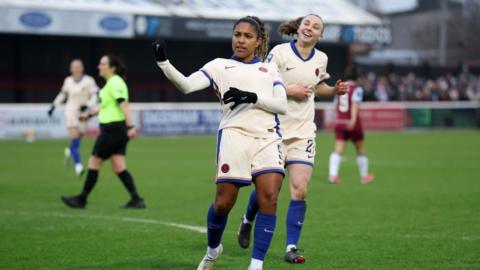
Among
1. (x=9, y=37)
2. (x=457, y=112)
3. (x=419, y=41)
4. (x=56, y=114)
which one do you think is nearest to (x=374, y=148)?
(x=56, y=114)

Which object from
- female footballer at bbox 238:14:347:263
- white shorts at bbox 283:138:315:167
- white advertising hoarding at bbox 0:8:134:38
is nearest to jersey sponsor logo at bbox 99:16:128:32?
white advertising hoarding at bbox 0:8:134:38

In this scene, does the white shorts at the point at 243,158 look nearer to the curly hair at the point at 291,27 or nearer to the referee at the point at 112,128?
the curly hair at the point at 291,27

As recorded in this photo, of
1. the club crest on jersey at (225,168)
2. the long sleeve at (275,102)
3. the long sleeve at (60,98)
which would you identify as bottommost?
the club crest on jersey at (225,168)

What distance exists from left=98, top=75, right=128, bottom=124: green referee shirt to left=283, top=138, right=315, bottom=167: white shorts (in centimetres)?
431

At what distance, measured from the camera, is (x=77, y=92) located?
2089 cm

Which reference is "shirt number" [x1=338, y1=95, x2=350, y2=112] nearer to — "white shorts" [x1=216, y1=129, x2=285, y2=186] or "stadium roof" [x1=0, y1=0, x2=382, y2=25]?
"white shorts" [x1=216, y1=129, x2=285, y2=186]

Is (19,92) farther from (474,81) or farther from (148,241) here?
(148,241)

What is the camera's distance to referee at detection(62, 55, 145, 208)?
13227 mm

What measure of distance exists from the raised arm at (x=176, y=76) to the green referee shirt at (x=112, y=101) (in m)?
5.61

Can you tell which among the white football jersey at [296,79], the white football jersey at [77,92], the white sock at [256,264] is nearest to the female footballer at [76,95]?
the white football jersey at [77,92]

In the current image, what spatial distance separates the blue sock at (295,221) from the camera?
9.12m

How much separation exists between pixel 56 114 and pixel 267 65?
24364 millimetres

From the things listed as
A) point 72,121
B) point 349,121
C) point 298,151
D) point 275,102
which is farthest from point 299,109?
point 72,121

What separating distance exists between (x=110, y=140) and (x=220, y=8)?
1127 inches
